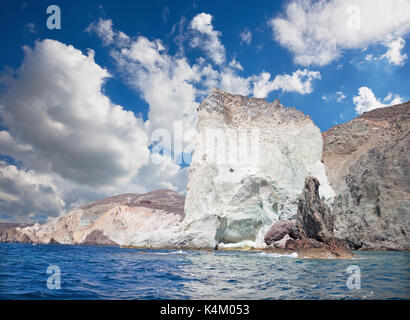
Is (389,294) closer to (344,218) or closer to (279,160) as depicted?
(344,218)

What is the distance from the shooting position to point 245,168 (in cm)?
3350

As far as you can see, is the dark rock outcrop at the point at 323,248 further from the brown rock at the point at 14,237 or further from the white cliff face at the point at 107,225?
the brown rock at the point at 14,237

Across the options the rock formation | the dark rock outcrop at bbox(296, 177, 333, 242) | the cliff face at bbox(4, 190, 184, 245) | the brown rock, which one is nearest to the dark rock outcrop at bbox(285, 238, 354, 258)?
the rock formation

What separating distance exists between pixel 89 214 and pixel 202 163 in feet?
153

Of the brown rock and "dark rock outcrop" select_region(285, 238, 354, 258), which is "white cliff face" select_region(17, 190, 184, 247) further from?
"dark rock outcrop" select_region(285, 238, 354, 258)

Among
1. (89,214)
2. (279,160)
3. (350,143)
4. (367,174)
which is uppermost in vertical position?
(350,143)

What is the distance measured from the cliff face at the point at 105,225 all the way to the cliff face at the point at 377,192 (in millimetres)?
30688

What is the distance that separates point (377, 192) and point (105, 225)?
50.4m

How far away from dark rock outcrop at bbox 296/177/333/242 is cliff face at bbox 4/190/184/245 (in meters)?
32.7

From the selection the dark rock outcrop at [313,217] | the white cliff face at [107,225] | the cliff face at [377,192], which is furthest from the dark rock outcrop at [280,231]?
the white cliff face at [107,225]

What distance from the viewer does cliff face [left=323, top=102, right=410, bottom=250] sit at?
25.8 meters

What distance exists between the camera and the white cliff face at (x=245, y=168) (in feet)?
99.5

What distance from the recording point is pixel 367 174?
30.2 m

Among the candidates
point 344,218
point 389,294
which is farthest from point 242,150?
point 389,294
